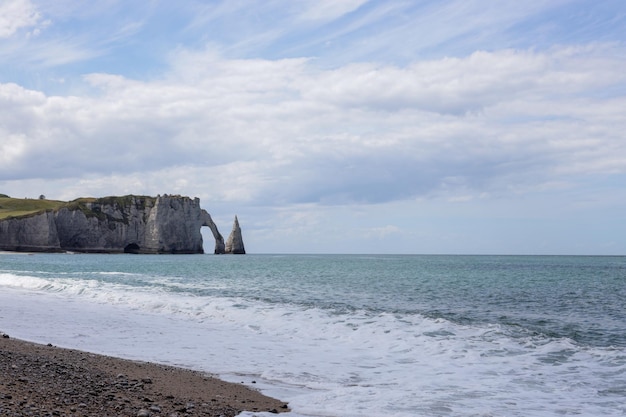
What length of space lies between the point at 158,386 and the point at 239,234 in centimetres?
15206

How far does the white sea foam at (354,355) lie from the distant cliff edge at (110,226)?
357ft

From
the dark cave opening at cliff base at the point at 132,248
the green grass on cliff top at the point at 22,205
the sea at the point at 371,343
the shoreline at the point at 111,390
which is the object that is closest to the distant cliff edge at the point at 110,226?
the dark cave opening at cliff base at the point at 132,248

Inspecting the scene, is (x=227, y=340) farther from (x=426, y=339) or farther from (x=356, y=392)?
(x=356, y=392)

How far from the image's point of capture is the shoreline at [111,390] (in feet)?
25.4

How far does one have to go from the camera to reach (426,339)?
15.8 metres

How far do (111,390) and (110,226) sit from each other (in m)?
133

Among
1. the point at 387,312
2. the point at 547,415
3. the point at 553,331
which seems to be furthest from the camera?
the point at 387,312

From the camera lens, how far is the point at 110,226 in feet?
441

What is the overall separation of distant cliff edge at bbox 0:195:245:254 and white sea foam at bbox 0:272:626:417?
108846 millimetres

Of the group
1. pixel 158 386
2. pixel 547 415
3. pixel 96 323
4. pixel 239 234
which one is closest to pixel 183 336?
pixel 96 323

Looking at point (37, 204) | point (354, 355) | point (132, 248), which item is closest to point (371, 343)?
point (354, 355)

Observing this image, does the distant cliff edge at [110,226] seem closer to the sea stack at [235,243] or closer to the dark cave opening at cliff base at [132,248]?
the dark cave opening at cliff base at [132,248]

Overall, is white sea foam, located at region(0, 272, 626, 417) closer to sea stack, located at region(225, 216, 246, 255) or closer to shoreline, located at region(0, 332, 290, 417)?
shoreline, located at region(0, 332, 290, 417)

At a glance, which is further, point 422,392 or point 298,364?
point 298,364
